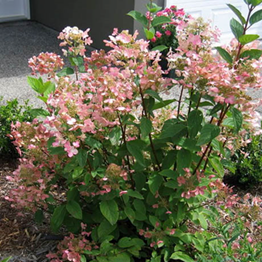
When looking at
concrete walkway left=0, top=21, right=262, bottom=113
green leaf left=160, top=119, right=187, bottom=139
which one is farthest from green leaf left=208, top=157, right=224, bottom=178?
concrete walkway left=0, top=21, right=262, bottom=113

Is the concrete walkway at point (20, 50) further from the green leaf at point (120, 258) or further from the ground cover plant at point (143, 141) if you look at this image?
the green leaf at point (120, 258)

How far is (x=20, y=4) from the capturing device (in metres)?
8.53

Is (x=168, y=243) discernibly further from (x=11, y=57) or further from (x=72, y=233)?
(x=11, y=57)

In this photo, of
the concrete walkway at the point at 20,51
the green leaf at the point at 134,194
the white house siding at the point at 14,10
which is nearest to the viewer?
the green leaf at the point at 134,194

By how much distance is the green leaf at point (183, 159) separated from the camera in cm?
196

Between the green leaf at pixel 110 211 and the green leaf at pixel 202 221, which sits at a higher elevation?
the green leaf at pixel 110 211

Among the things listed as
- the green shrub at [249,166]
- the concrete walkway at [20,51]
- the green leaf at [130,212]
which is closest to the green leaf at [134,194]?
the green leaf at [130,212]

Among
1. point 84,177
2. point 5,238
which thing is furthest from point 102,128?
point 5,238

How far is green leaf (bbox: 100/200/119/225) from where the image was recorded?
79.7 inches

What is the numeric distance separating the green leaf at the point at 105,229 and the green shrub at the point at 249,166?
4.12ft

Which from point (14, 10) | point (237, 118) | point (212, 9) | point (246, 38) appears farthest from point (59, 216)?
point (14, 10)

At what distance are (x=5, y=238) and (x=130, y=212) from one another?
0.89 metres

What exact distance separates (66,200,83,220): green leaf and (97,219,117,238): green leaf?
0.11 metres

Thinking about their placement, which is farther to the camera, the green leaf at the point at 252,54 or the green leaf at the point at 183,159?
the green leaf at the point at 183,159
